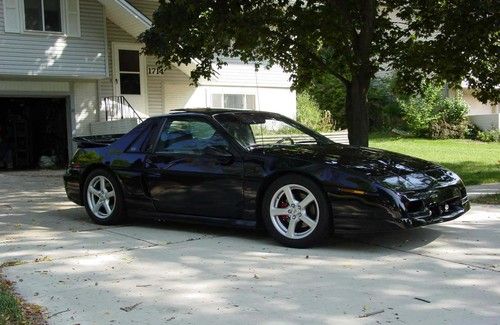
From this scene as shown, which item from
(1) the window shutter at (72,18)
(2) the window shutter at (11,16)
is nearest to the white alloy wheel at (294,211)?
(2) the window shutter at (11,16)

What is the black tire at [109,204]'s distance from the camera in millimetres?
7180

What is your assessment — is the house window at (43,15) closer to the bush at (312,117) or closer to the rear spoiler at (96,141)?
the bush at (312,117)

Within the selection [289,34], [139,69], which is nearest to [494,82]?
[289,34]

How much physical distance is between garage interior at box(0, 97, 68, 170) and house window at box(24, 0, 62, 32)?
10.0ft

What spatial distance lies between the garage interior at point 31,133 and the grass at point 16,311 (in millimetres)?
15422

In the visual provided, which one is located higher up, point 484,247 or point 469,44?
point 469,44

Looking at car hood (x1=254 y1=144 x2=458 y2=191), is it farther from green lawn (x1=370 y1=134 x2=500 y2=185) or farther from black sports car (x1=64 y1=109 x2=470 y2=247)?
green lawn (x1=370 y1=134 x2=500 y2=185)

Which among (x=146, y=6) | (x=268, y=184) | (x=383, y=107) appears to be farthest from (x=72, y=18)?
(x=383, y=107)

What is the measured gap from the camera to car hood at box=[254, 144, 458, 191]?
5.58 meters

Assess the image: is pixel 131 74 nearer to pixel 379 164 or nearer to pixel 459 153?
pixel 459 153

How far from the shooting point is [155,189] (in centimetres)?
680

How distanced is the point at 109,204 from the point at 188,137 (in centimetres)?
141

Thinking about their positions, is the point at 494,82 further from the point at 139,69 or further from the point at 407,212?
the point at 139,69

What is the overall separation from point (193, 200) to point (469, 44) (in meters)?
5.60
